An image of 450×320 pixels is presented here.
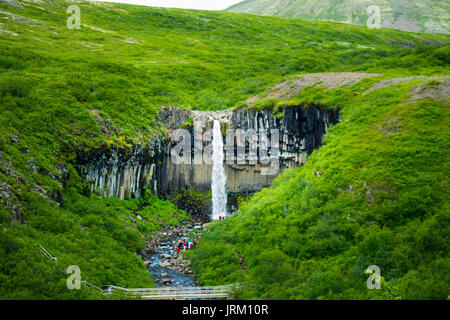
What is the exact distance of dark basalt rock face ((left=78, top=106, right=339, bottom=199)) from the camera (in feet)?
167

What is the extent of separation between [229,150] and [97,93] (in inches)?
761

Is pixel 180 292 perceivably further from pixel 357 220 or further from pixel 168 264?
pixel 357 220

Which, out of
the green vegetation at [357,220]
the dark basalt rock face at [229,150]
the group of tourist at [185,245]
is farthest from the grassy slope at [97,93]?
the green vegetation at [357,220]

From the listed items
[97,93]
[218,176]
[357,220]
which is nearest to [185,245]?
[218,176]

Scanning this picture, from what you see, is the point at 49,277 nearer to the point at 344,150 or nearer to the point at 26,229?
the point at 26,229

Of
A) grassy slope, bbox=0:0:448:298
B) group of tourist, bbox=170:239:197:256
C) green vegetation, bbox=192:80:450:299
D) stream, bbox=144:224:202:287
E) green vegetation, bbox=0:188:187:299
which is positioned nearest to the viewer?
green vegetation, bbox=0:188:187:299

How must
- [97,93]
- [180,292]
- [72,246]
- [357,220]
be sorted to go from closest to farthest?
[180,292]
[72,246]
[357,220]
[97,93]

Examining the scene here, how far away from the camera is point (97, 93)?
52.2m

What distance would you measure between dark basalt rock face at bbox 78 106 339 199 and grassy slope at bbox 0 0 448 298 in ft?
9.11

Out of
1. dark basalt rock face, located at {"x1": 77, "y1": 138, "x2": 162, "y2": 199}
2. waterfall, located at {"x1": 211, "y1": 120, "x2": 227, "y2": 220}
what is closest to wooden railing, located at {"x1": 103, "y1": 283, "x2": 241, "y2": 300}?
dark basalt rock face, located at {"x1": 77, "y1": 138, "x2": 162, "y2": 199}

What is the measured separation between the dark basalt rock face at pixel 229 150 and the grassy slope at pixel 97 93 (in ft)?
9.11

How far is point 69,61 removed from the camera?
233 ft

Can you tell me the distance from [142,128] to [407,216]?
109ft

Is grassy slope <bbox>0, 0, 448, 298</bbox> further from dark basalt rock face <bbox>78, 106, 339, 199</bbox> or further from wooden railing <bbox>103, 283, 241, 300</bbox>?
dark basalt rock face <bbox>78, 106, 339, 199</bbox>
